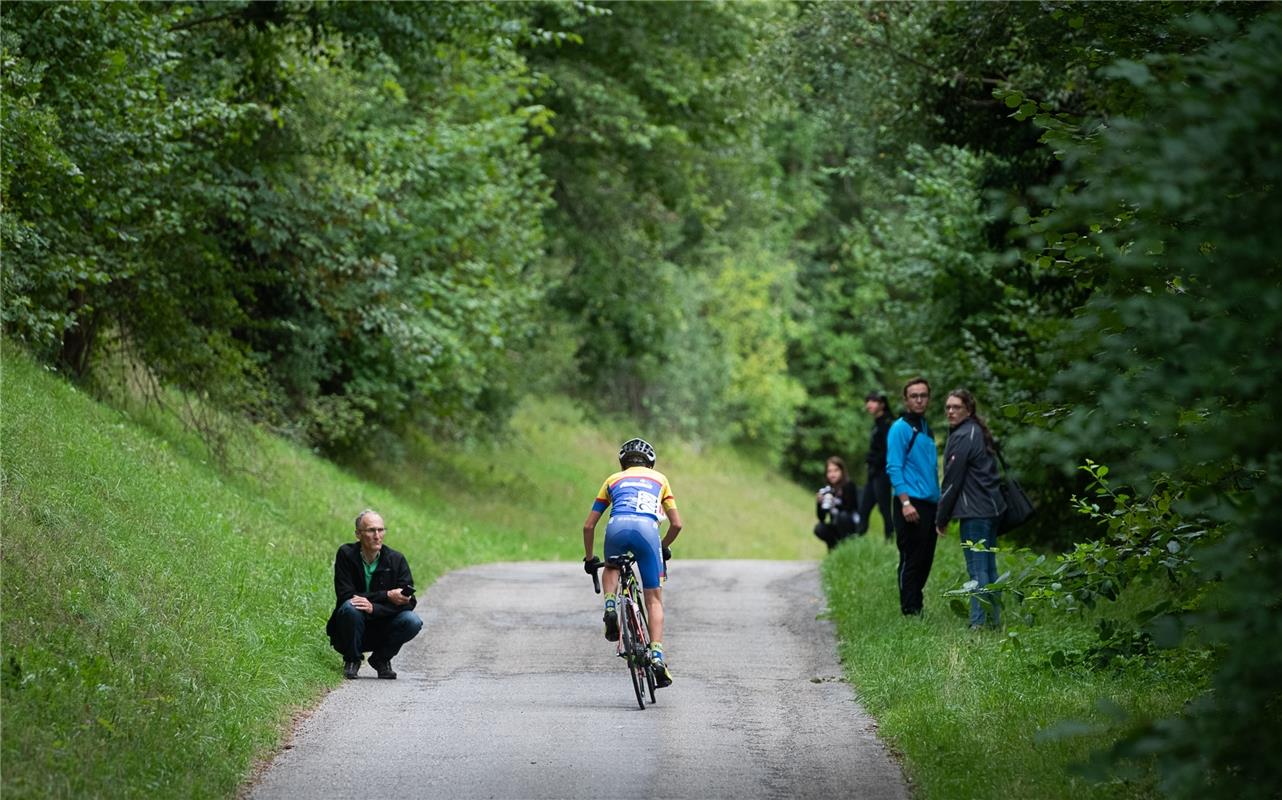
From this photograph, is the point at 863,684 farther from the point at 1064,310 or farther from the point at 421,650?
the point at 1064,310

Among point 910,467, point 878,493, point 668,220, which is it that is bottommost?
point 668,220

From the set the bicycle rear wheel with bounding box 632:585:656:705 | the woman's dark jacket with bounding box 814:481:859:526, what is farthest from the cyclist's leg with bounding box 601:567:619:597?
the woman's dark jacket with bounding box 814:481:859:526

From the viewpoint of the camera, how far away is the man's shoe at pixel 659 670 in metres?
11.3

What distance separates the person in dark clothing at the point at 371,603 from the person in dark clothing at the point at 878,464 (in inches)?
311

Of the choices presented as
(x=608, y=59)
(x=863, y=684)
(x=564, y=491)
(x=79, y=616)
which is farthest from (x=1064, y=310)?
(x=564, y=491)

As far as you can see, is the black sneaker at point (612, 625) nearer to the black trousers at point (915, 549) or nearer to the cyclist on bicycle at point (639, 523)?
the cyclist on bicycle at point (639, 523)

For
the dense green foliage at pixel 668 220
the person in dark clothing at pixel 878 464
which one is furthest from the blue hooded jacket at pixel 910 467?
the person in dark clothing at pixel 878 464

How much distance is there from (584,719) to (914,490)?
184 inches

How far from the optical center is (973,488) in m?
13.8

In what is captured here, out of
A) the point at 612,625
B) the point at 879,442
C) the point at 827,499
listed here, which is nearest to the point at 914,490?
the point at 612,625

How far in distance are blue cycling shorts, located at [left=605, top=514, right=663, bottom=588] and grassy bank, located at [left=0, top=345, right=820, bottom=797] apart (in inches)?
87.7

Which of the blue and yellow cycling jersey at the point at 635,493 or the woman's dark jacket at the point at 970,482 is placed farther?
the woman's dark jacket at the point at 970,482

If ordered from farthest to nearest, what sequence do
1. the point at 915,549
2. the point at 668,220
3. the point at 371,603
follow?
the point at 668,220, the point at 915,549, the point at 371,603

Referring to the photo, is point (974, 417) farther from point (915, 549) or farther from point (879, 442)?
point (879, 442)
